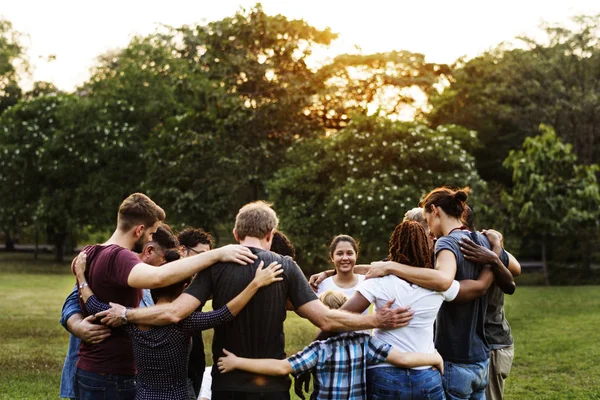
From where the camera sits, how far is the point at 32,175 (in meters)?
44.9

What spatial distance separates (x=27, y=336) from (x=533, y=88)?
99.1ft

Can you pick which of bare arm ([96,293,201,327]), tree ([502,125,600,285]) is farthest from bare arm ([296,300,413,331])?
tree ([502,125,600,285])

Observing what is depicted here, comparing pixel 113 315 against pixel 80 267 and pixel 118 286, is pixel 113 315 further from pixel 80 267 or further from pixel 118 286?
pixel 80 267

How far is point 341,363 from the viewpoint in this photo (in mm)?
4965

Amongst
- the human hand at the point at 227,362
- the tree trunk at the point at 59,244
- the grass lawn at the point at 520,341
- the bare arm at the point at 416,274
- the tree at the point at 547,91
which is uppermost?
the tree at the point at 547,91

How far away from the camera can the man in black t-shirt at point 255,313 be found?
482 centimetres

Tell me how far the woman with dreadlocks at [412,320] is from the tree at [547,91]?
3604 cm

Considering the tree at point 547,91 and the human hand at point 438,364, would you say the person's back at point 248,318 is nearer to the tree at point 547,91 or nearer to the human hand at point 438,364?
the human hand at point 438,364

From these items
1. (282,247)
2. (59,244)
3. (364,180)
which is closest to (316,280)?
(282,247)

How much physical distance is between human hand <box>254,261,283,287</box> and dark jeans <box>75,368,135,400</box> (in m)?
1.21

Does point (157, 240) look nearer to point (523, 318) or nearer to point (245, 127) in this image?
point (523, 318)

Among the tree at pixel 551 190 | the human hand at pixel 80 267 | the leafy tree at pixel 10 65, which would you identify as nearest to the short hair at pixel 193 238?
the human hand at pixel 80 267

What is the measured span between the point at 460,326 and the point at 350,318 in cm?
124

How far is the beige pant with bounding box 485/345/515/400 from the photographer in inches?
258
